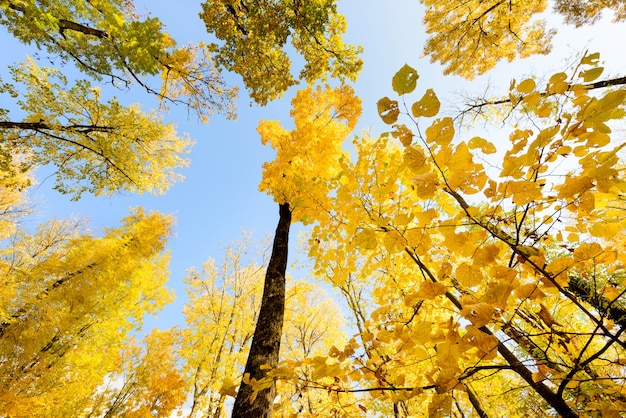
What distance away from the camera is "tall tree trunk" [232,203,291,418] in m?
2.02

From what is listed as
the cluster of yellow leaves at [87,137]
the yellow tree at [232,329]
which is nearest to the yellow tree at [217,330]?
the yellow tree at [232,329]

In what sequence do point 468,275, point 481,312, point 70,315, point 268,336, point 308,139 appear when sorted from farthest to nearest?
1. point 70,315
2. point 308,139
3. point 268,336
4. point 468,275
5. point 481,312

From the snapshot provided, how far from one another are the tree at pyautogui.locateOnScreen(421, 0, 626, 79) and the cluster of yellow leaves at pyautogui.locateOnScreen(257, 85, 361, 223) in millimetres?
2328

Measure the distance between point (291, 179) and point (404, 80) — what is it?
3.63m

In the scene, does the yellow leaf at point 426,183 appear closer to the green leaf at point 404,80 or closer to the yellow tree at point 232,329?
the green leaf at point 404,80

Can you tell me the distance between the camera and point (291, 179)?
4277 millimetres

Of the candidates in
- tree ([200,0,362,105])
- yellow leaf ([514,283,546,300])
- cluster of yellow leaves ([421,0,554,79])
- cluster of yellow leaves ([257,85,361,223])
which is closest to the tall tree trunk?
cluster of yellow leaves ([257,85,361,223])

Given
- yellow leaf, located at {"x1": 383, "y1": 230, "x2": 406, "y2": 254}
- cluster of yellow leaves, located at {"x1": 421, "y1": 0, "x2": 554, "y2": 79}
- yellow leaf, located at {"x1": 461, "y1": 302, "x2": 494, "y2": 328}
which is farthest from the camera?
cluster of yellow leaves, located at {"x1": 421, "y1": 0, "x2": 554, "y2": 79}

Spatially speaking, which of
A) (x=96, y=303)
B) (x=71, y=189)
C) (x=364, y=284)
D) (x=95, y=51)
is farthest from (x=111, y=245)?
(x=364, y=284)

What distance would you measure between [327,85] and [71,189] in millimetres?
6452

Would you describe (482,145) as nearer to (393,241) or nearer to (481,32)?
(393,241)

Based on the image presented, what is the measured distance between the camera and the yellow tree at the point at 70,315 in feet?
20.9

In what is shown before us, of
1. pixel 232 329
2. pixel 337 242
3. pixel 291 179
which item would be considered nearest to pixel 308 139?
pixel 291 179

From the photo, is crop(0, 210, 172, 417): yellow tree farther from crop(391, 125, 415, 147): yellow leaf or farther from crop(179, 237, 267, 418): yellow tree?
crop(391, 125, 415, 147): yellow leaf
